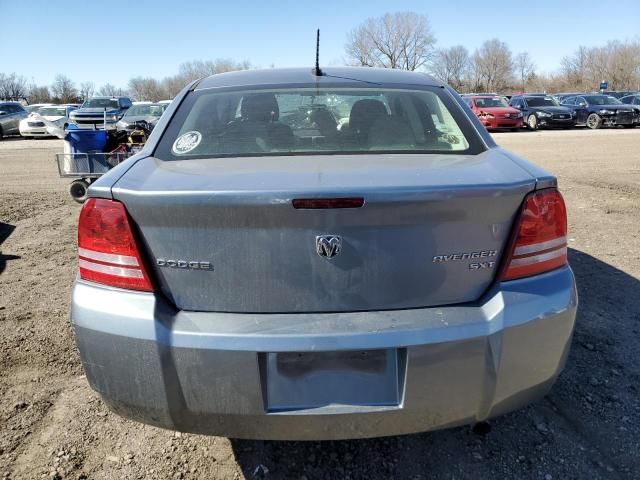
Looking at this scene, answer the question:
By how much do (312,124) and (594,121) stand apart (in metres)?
25.0

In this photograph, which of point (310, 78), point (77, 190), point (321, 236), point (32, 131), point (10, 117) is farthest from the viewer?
point (10, 117)

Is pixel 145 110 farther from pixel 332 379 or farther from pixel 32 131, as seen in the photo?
pixel 332 379

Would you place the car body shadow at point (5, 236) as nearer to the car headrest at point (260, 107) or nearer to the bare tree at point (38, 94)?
the car headrest at point (260, 107)

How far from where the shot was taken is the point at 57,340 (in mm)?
3262

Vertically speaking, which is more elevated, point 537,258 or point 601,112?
point 537,258

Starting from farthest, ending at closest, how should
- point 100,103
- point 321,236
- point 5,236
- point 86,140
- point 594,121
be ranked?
point 594,121 < point 100,103 < point 86,140 < point 5,236 < point 321,236

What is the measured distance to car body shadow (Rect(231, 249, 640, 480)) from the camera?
85.0 inches

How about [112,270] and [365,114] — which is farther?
[365,114]

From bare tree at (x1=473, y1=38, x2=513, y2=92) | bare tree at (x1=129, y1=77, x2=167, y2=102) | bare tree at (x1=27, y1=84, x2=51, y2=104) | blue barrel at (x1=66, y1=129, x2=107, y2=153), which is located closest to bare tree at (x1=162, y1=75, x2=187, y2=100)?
bare tree at (x1=129, y1=77, x2=167, y2=102)

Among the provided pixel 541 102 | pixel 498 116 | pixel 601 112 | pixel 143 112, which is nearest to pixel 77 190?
pixel 143 112

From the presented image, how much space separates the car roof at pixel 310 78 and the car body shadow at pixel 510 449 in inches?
73.2

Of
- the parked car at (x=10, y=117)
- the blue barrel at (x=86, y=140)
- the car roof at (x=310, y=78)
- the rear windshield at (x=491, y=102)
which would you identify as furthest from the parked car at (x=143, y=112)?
the car roof at (x=310, y=78)

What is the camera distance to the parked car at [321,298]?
1.67 metres

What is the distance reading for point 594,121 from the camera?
23.4 metres
